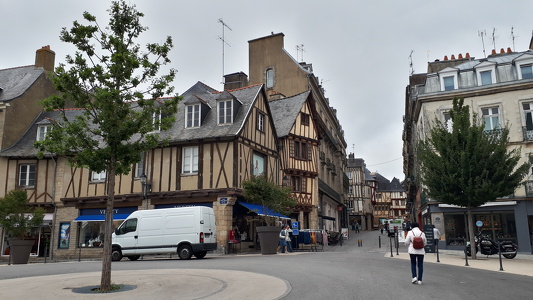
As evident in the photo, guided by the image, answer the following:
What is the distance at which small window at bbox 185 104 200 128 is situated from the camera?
2158cm

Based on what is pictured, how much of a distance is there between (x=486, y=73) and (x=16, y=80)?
27.5 meters

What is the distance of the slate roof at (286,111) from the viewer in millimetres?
26188

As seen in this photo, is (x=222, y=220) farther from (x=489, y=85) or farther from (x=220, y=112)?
(x=489, y=85)

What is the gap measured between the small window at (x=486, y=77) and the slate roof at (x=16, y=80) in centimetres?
2552

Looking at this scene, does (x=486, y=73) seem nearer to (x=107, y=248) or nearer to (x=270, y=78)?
(x=270, y=78)

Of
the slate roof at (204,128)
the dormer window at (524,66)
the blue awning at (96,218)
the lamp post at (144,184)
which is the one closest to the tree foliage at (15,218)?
the blue awning at (96,218)

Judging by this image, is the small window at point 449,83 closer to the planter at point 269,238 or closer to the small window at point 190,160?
the planter at point 269,238

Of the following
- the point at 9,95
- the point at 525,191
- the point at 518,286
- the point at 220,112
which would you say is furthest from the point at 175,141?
the point at 525,191

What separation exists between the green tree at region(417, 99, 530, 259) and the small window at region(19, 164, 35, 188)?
2047cm

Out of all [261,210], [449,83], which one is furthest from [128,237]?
[449,83]

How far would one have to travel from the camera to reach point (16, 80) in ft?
87.2

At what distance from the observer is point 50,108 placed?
8.46 m

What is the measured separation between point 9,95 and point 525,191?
1116 inches

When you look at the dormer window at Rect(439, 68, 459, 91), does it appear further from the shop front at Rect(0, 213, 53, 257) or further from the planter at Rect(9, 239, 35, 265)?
the shop front at Rect(0, 213, 53, 257)
